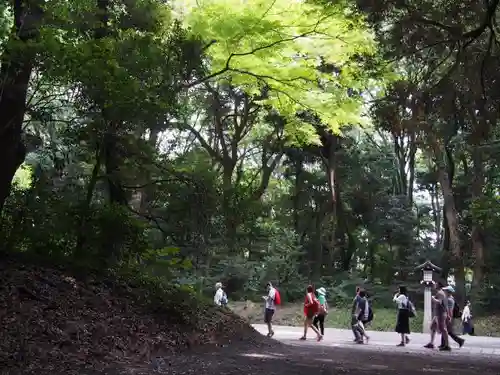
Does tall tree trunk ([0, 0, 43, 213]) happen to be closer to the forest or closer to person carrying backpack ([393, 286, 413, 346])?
the forest

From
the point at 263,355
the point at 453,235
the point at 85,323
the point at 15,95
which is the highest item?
the point at 453,235

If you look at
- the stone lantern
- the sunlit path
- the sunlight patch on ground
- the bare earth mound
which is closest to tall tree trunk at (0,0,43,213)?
the bare earth mound

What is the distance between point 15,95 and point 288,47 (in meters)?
5.95

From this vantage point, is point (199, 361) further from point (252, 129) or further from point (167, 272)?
point (252, 129)

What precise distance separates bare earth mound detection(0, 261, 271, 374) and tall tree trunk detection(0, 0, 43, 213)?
144cm

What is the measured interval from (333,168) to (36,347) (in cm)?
2157

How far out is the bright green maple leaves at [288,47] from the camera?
34.4 feet

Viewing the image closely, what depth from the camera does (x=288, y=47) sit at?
11.4 m

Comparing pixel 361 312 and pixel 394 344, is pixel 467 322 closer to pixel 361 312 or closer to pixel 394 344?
pixel 394 344

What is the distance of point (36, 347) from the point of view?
19.5ft

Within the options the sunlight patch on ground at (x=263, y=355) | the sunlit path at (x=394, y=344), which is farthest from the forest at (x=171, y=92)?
the sunlit path at (x=394, y=344)

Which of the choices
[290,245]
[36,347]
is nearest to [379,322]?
[290,245]

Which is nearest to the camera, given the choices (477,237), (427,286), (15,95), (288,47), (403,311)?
(15,95)

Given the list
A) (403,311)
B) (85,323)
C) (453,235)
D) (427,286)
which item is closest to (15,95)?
(85,323)
